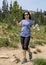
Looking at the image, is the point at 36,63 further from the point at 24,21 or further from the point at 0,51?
the point at 0,51

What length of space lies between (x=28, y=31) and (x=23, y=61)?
35.2 inches

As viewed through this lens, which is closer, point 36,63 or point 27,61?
point 36,63

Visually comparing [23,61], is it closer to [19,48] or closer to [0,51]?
[0,51]

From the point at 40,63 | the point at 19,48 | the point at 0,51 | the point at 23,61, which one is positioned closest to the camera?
the point at 40,63

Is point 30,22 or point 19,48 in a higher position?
point 30,22

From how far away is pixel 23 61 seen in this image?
8023 mm

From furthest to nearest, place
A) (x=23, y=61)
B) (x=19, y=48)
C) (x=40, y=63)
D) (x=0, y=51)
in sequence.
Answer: (x=19, y=48)
(x=0, y=51)
(x=23, y=61)
(x=40, y=63)

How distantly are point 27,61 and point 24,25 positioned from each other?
1.08 metres

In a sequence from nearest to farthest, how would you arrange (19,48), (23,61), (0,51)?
(23,61) → (0,51) → (19,48)

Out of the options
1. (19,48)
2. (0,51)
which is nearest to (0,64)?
(0,51)

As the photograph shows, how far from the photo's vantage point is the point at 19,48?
446 inches

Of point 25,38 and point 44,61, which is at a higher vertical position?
point 25,38

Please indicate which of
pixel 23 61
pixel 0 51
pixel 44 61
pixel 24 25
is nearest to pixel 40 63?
pixel 44 61

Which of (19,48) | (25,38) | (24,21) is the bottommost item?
(19,48)
